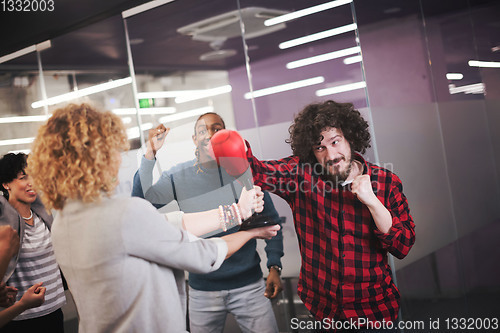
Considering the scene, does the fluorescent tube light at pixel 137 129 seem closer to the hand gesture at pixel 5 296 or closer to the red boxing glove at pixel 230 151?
the hand gesture at pixel 5 296

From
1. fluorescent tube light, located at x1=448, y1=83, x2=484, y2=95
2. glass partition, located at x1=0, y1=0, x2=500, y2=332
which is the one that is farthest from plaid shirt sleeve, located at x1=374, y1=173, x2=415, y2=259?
fluorescent tube light, located at x1=448, y1=83, x2=484, y2=95

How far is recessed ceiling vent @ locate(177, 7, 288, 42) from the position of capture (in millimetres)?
3215

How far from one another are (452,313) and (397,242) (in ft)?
5.80

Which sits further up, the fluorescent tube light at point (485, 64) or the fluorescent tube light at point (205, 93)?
the fluorescent tube light at point (205, 93)

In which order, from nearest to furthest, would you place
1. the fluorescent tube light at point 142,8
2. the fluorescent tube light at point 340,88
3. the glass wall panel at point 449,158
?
the fluorescent tube light at point 340,88, the glass wall panel at point 449,158, the fluorescent tube light at point 142,8

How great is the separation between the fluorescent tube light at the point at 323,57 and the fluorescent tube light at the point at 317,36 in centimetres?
11

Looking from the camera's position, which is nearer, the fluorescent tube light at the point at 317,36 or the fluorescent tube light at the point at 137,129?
the fluorescent tube light at the point at 317,36

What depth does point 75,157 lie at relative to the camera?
148 cm

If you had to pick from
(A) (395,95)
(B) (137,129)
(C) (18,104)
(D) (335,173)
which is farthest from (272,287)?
(C) (18,104)

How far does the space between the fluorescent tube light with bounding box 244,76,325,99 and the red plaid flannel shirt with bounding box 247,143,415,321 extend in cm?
107

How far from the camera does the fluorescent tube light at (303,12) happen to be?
2.87 metres

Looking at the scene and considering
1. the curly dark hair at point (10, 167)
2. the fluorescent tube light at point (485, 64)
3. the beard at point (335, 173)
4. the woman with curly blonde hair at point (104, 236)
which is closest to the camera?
the woman with curly blonde hair at point (104, 236)

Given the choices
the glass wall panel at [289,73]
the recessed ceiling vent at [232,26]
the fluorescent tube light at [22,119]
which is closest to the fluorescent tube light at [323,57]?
the glass wall panel at [289,73]

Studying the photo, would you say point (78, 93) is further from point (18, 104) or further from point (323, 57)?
point (323, 57)
